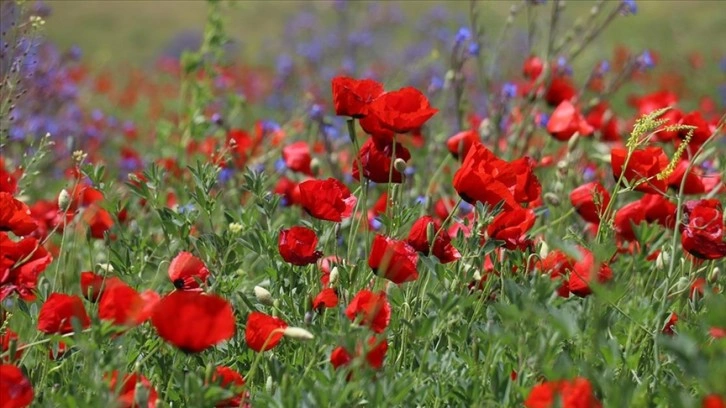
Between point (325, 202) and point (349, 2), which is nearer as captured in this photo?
point (325, 202)

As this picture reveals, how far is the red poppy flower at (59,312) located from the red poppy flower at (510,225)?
2.26ft

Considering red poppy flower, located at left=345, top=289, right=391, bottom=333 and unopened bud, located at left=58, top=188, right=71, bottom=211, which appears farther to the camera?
unopened bud, located at left=58, top=188, right=71, bottom=211

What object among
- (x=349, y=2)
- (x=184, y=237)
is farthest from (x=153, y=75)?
(x=184, y=237)

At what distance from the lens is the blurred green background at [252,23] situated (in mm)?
13070

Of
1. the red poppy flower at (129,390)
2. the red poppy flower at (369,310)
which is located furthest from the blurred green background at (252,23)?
the red poppy flower at (129,390)

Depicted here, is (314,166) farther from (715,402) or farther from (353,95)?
(715,402)

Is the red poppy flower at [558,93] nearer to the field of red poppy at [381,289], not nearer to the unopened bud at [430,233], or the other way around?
the field of red poppy at [381,289]

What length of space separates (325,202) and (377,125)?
0.18 meters

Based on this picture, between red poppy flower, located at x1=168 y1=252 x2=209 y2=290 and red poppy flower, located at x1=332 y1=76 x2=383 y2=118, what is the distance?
365 mm

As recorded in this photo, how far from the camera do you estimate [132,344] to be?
5.47 ft

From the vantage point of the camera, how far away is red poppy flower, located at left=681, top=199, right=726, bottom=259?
5.18 feet

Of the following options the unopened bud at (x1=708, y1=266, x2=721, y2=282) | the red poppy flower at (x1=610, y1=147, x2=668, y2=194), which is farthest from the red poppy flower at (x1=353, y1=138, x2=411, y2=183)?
the unopened bud at (x1=708, y1=266, x2=721, y2=282)

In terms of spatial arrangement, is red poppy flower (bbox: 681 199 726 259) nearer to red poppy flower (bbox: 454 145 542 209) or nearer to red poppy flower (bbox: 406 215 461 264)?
red poppy flower (bbox: 454 145 542 209)

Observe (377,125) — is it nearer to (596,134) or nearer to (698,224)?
(698,224)
